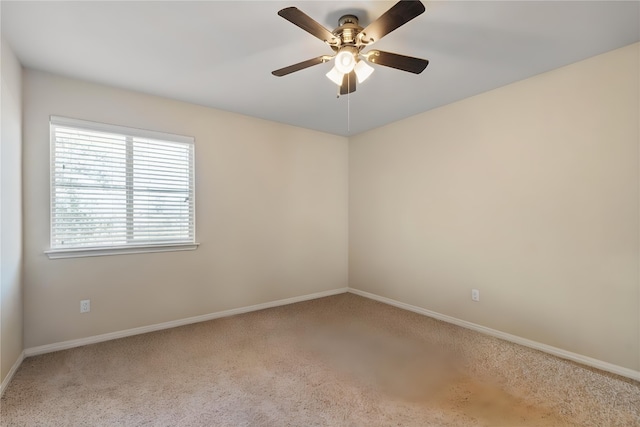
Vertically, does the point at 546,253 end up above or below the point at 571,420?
above

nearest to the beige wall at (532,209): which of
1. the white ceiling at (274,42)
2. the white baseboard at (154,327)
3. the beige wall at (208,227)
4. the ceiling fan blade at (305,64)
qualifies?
the white ceiling at (274,42)

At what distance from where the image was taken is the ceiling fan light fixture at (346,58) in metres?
1.94

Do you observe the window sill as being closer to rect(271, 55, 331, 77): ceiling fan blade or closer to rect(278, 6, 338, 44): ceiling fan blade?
rect(271, 55, 331, 77): ceiling fan blade

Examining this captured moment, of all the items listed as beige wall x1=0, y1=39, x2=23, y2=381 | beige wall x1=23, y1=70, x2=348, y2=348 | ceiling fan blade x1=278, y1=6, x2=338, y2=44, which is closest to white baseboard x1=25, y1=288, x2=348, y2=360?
beige wall x1=23, y1=70, x2=348, y2=348

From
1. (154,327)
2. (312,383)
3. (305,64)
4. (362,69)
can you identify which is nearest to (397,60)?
(362,69)

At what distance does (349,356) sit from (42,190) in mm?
3013

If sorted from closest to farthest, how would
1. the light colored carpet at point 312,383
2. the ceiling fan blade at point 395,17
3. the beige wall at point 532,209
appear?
the ceiling fan blade at point 395,17
the light colored carpet at point 312,383
the beige wall at point 532,209

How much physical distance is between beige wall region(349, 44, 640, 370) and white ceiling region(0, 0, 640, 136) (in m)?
0.38

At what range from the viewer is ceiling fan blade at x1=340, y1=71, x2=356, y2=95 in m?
2.21

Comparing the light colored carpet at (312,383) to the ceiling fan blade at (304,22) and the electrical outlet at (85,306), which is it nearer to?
the electrical outlet at (85,306)

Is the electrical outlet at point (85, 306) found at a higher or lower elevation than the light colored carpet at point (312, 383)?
higher

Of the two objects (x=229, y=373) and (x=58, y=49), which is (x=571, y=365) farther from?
(x=58, y=49)

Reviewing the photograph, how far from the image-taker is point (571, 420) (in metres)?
1.79

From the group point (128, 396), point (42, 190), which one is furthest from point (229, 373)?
point (42, 190)
